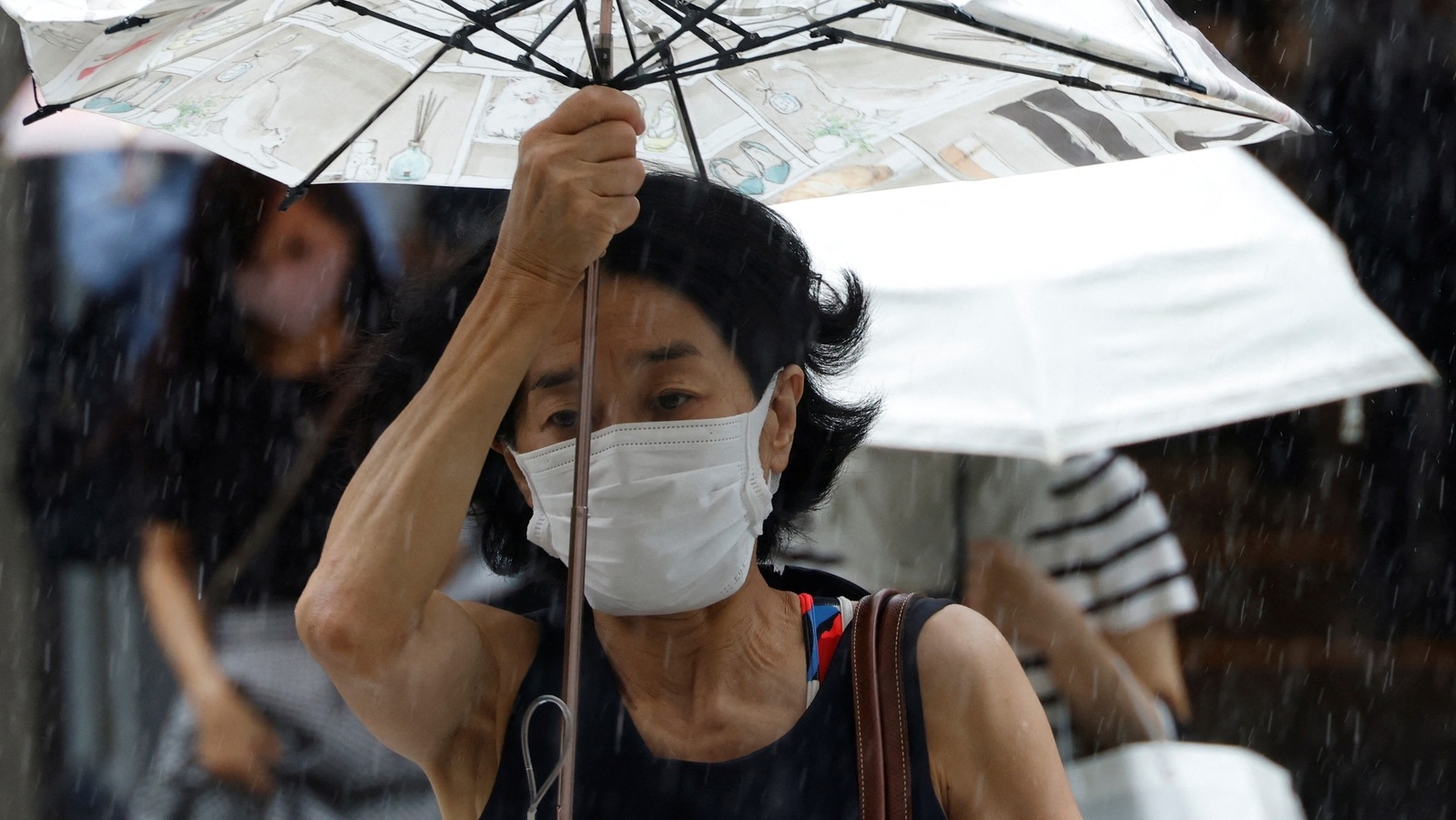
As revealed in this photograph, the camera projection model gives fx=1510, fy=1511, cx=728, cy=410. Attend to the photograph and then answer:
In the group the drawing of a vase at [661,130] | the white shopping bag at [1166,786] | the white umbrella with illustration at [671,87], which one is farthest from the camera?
the white shopping bag at [1166,786]

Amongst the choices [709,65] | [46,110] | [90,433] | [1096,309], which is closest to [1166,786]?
[1096,309]

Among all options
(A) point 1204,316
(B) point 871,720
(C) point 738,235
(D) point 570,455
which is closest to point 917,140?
(C) point 738,235

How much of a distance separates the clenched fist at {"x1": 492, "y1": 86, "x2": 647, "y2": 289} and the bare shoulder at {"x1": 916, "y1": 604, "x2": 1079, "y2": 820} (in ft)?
2.23

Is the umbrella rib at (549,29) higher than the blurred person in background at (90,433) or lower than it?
higher

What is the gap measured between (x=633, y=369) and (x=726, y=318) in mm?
170

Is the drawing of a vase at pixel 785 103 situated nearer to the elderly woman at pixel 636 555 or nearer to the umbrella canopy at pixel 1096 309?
the elderly woman at pixel 636 555

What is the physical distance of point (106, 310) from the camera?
4316mm

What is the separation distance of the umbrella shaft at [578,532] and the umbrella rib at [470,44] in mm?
384

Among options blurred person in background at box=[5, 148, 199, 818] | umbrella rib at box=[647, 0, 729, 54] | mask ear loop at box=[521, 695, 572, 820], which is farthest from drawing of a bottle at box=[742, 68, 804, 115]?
blurred person in background at box=[5, 148, 199, 818]

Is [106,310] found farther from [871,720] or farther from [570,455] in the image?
[871,720]

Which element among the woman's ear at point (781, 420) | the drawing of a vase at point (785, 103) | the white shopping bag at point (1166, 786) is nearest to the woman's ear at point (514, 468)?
the woman's ear at point (781, 420)

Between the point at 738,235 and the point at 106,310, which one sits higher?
the point at 738,235

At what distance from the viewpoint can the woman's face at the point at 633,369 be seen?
2051 mm

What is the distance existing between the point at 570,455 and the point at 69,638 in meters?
2.81
